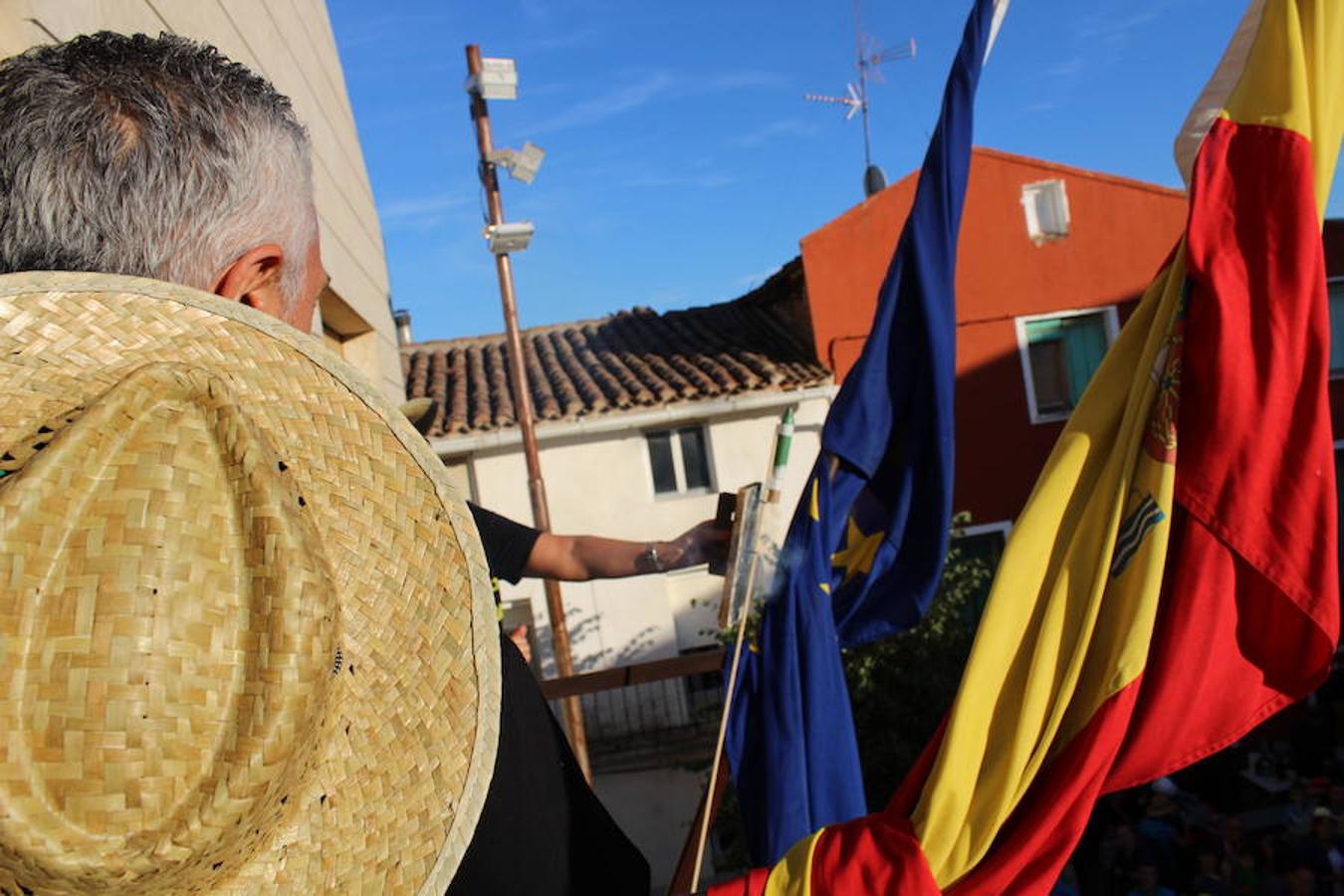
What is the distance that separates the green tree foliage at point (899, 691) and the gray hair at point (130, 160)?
8.75 metres

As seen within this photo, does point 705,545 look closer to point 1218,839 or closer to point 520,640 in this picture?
point 520,640

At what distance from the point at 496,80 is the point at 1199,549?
9.32m

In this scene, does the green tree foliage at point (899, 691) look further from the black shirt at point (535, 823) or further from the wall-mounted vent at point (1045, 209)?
the black shirt at point (535, 823)

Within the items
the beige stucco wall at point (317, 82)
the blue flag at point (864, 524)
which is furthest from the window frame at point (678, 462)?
the blue flag at point (864, 524)

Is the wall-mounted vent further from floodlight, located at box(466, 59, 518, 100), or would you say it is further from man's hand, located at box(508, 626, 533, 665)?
man's hand, located at box(508, 626, 533, 665)

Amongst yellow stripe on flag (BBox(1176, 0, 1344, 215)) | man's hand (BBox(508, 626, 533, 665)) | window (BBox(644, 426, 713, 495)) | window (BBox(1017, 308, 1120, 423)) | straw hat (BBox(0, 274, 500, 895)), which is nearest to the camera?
straw hat (BBox(0, 274, 500, 895))

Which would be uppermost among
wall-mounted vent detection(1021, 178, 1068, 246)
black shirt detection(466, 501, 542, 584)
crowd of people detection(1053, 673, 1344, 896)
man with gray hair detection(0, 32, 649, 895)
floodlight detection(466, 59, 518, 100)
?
floodlight detection(466, 59, 518, 100)

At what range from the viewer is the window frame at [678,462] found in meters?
13.8

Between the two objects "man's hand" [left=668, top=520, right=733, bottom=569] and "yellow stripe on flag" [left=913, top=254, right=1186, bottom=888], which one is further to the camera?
"man's hand" [left=668, top=520, right=733, bottom=569]

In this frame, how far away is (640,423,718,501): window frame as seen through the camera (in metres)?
13.8

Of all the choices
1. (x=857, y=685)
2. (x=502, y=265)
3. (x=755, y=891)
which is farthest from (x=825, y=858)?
(x=502, y=265)

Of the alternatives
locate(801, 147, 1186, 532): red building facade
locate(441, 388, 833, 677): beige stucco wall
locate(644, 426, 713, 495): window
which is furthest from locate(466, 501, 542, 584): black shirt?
locate(801, 147, 1186, 532): red building facade

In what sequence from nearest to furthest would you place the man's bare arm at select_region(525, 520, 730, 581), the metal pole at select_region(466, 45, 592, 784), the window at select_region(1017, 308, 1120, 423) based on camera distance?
1. the man's bare arm at select_region(525, 520, 730, 581)
2. the metal pole at select_region(466, 45, 592, 784)
3. the window at select_region(1017, 308, 1120, 423)

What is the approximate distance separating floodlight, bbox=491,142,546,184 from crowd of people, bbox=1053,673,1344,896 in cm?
749
